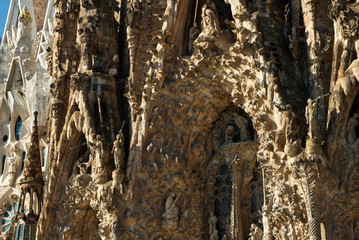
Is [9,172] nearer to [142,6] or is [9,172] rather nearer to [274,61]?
[142,6]

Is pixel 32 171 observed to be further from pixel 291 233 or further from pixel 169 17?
pixel 291 233

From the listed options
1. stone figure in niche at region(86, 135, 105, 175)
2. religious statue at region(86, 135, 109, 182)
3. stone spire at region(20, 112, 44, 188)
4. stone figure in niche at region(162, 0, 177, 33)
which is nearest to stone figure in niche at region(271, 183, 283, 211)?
religious statue at region(86, 135, 109, 182)

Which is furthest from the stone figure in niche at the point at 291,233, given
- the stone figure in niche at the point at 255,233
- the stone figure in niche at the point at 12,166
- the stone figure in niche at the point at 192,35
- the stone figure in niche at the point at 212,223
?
the stone figure in niche at the point at 12,166

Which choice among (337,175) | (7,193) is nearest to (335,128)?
(337,175)

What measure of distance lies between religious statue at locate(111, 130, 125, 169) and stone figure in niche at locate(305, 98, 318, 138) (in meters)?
3.47

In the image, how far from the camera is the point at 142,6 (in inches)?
647

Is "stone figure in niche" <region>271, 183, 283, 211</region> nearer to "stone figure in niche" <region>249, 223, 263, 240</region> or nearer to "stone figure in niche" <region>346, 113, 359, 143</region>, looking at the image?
"stone figure in niche" <region>249, 223, 263, 240</region>

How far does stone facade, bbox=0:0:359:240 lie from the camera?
13188mm

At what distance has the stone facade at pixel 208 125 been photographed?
13188 millimetres

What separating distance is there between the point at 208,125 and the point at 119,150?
1.74 meters

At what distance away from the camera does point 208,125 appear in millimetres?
15312

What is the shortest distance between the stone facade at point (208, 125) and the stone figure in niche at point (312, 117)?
2 centimetres

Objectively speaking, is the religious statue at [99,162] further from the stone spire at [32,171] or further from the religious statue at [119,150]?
Answer: the stone spire at [32,171]

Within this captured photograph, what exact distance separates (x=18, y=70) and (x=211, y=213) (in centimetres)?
1064
